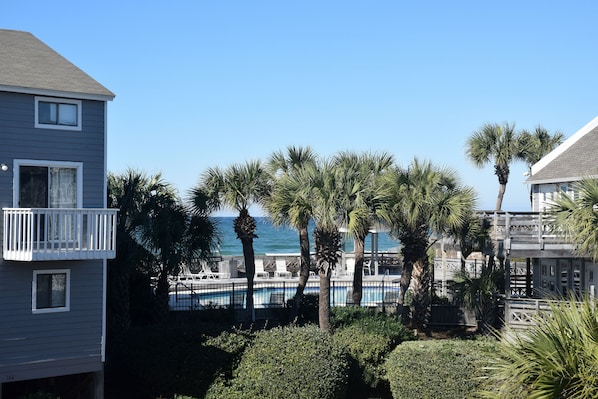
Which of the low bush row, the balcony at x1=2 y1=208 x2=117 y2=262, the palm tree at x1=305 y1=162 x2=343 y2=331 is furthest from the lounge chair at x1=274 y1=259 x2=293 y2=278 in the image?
the balcony at x1=2 y1=208 x2=117 y2=262

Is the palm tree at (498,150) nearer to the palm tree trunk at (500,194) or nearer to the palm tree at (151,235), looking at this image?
the palm tree trunk at (500,194)

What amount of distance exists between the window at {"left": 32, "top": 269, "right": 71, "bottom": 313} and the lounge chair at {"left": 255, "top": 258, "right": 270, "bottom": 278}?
95.4 ft

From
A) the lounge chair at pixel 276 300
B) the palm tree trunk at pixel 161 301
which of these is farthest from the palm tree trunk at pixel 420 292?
the palm tree trunk at pixel 161 301

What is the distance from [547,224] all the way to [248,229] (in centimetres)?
995

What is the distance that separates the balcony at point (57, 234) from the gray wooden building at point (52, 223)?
0.02m

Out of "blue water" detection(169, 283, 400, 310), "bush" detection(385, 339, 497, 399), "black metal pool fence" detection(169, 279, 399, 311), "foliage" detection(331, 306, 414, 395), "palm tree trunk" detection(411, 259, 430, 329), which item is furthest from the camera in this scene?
"blue water" detection(169, 283, 400, 310)

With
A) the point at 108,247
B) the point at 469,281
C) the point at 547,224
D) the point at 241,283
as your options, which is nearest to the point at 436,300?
the point at 469,281

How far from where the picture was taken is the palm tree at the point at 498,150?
38.0 meters

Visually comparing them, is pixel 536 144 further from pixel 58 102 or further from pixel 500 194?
pixel 58 102

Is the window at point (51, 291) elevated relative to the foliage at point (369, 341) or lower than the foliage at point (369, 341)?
elevated

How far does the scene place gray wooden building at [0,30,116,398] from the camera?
18781mm

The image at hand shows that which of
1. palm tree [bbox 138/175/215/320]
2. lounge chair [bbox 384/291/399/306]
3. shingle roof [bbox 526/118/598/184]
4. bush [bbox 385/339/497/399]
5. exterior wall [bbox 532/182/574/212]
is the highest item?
shingle roof [bbox 526/118/598/184]

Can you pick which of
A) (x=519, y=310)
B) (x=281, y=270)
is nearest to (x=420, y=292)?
(x=519, y=310)

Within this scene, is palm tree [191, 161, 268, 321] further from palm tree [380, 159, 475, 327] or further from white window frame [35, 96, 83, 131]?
white window frame [35, 96, 83, 131]
